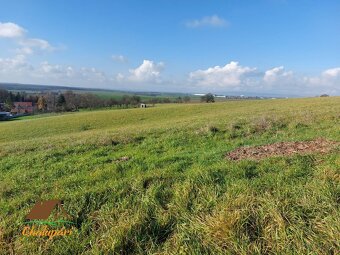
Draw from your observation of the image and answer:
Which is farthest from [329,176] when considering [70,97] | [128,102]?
[70,97]

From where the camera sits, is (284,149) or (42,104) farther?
(42,104)

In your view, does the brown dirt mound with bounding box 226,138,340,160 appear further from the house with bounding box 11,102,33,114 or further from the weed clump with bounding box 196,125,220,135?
the house with bounding box 11,102,33,114

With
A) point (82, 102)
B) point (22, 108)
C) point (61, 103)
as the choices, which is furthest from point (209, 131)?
point (22, 108)

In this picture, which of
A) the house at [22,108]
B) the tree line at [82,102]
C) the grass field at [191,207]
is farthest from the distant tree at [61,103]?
the grass field at [191,207]

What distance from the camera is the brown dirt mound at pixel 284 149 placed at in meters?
6.99

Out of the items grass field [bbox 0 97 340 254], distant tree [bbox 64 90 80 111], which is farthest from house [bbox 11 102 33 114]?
grass field [bbox 0 97 340 254]

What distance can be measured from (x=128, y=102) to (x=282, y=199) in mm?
104116

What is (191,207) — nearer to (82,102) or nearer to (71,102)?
(82,102)

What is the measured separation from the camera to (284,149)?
7504mm

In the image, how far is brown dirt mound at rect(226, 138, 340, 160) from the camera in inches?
275

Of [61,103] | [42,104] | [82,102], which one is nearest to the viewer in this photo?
[82,102]

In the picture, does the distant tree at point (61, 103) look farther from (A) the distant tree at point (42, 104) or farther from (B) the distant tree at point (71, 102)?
(A) the distant tree at point (42, 104)

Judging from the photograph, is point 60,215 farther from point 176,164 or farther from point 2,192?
point 176,164

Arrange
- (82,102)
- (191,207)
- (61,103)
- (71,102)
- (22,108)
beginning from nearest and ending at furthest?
1. (191,207)
2. (71,102)
3. (82,102)
4. (61,103)
5. (22,108)
